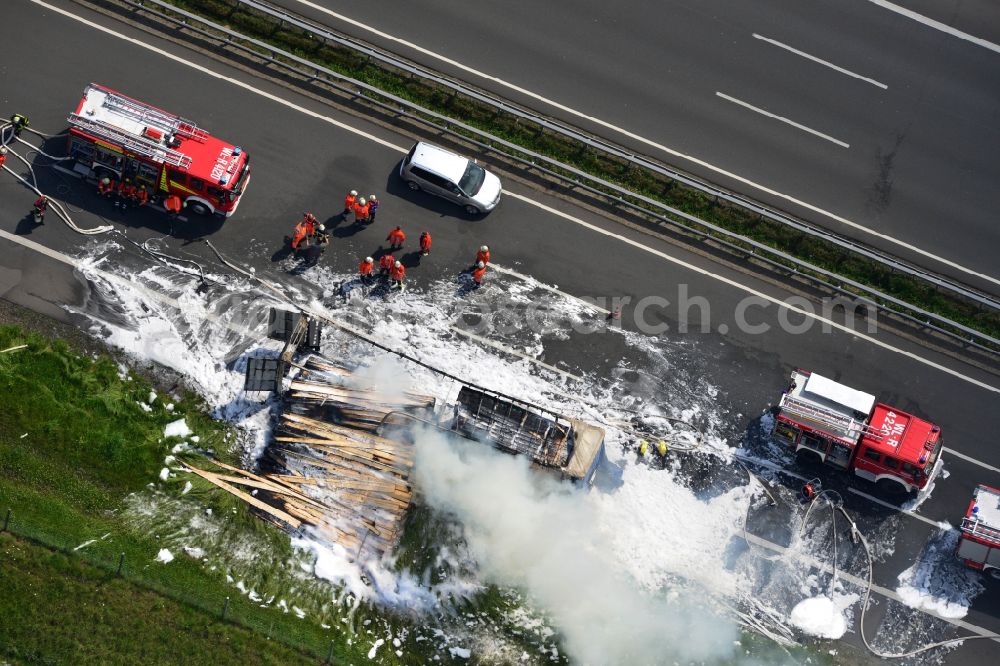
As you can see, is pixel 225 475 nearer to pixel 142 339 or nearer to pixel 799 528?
pixel 142 339

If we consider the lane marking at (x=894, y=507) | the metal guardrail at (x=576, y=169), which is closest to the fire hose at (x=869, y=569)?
the lane marking at (x=894, y=507)

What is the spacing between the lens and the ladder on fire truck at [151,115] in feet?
93.1

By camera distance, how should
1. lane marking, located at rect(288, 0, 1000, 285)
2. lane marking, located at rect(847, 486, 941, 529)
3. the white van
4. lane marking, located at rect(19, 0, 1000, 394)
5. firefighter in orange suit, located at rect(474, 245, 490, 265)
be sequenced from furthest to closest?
1. lane marking, located at rect(288, 0, 1000, 285)
2. lane marking, located at rect(19, 0, 1000, 394)
3. the white van
4. firefighter in orange suit, located at rect(474, 245, 490, 265)
5. lane marking, located at rect(847, 486, 941, 529)

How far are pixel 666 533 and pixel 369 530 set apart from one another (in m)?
8.81

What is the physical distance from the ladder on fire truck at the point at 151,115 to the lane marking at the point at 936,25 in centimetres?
2419

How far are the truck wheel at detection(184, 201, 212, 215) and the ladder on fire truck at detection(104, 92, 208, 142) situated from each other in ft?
6.34

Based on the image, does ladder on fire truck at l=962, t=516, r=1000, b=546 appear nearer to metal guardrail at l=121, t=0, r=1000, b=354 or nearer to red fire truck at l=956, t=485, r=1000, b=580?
red fire truck at l=956, t=485, r=1000, b=580

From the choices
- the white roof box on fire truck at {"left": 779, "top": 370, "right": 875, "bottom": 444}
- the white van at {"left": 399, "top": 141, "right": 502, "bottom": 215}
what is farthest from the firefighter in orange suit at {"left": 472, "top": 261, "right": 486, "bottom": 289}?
the white roof box on fire truck at {"left": 779, "top": 370, "right": 875, "bottom": 444}

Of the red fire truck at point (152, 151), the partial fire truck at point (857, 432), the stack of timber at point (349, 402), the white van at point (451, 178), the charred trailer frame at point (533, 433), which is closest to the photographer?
the charred trailer frame at point (533, 433)

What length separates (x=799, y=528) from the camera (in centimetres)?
2852

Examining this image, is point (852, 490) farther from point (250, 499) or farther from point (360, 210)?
point (250, 499)

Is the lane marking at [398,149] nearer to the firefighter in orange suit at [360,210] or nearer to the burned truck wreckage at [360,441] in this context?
the firefighter in orange suit at [360,210]

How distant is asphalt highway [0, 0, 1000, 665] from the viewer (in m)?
29.4

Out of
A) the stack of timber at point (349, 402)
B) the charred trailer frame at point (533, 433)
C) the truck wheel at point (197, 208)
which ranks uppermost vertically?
the truck wheel at point (197, 208)
